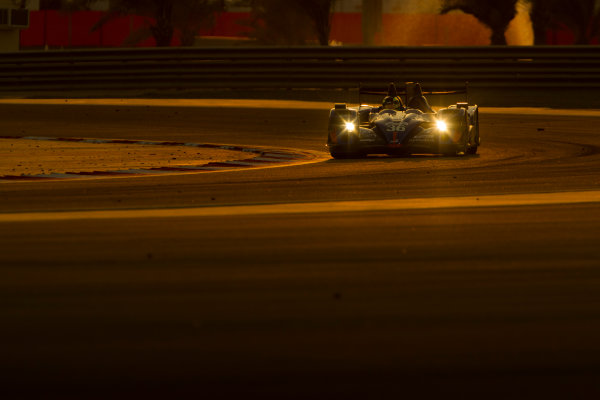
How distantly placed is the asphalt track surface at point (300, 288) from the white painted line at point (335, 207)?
0.02 m

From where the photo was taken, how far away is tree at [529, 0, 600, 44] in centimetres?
3008

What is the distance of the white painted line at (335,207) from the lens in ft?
26.0

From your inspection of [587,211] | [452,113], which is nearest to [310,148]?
[452,113]

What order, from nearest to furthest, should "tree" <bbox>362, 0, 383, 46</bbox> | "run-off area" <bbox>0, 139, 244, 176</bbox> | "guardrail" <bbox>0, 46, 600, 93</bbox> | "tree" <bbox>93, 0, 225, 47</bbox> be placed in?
"run-off area" <bbox>0, 139, 244, 176</bbox> < "guardrail" <bbox>0, 46, 600, 93</bbox> < "tree" <bbox>93, 0, 225, 47</bbox> < "tree" <bbox>362, 0, 383, 46</bbox>

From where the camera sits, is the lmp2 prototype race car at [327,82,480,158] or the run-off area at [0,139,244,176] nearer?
the run-off area at [0,139,244,176]

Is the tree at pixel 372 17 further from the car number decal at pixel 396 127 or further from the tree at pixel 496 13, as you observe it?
the car number decal at pixel 396 127

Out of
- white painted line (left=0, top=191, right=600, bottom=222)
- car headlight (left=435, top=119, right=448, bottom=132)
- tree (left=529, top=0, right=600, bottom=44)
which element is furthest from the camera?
tree (left=529, top=0, right=600, bottom=44)

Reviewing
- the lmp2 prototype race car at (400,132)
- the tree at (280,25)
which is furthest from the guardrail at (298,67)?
the tree at (280,25)

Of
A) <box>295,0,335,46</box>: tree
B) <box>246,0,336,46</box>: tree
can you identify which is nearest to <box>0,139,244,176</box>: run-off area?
<box>295,0,335,46</box>: tree

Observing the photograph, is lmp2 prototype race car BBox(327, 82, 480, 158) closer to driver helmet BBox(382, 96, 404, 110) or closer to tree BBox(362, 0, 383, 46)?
driver helmet BBox(382, 96, 404, 110)

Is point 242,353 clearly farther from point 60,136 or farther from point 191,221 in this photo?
point 60,136

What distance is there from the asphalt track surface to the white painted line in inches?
0.8

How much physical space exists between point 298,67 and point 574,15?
901 cm

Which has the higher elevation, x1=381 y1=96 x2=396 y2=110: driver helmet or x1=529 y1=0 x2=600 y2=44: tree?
x1=529 y1=0 x2=600 y2=44: tree
